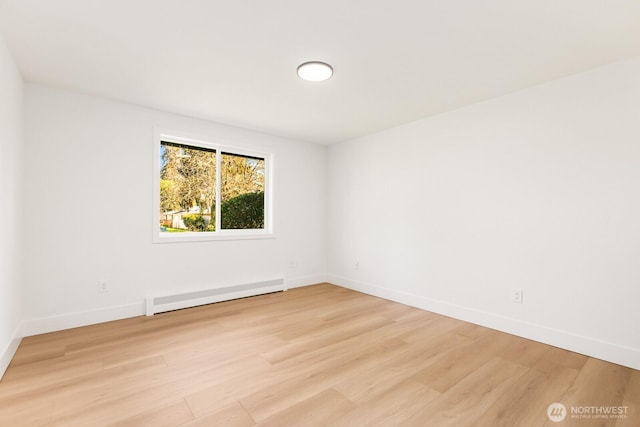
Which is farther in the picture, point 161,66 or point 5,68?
point 161,66

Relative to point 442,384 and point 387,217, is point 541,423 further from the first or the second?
point 387,217

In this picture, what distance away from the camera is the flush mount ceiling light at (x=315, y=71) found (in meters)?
2.38

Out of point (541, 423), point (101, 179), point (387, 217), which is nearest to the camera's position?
point (541, 423)

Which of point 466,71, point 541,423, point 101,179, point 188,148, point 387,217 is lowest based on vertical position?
point 541,423

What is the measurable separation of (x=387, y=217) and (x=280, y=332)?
2.10m

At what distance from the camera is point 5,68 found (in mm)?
2125

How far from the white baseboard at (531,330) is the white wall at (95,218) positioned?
2375mm

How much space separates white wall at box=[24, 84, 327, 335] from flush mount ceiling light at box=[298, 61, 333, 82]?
1.84 m

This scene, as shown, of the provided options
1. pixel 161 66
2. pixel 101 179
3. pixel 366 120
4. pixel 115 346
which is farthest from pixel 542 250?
pixel 101 179

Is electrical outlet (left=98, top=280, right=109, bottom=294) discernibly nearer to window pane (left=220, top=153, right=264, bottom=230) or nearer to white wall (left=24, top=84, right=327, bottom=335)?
white wall (left=24, top=84, right=327, bottom=335)

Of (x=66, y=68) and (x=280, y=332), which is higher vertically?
(x=66, y=68)

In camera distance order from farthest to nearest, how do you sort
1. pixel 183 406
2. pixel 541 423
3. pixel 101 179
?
1. pixel 101 179
2. pixel 183 406
3. pixel 541 423

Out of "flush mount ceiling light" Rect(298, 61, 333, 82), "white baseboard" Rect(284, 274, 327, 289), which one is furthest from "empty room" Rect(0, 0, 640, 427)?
"white baseboard" Rect(284, 274, 327, 289)

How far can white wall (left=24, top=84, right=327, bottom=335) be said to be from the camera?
2818 mm
